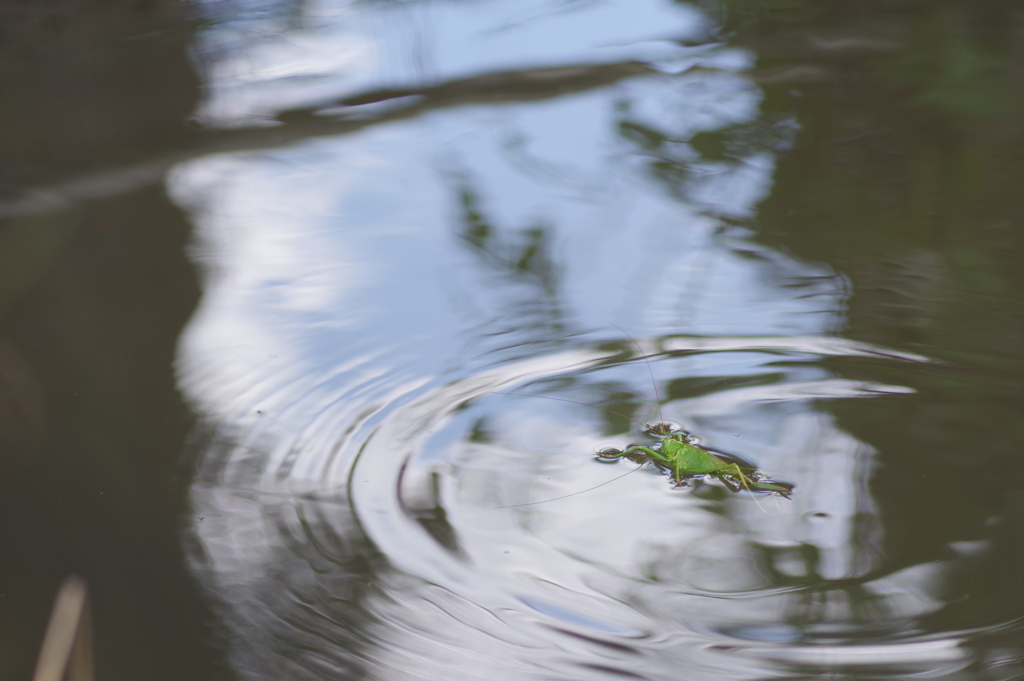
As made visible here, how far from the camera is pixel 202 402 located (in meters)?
1.07

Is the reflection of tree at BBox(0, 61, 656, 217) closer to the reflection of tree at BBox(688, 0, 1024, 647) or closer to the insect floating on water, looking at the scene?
the reflection of tree at BBox(688, 0, 1024, 647)

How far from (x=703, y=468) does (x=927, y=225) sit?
2.11ft

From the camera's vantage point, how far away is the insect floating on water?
0.92 meters

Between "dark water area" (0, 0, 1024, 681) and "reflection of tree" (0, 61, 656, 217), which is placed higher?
"reflection of tree" (0, 61, 656, 217)

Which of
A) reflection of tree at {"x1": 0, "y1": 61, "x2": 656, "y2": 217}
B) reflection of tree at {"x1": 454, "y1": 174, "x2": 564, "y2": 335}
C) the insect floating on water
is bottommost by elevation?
the insect floating on water

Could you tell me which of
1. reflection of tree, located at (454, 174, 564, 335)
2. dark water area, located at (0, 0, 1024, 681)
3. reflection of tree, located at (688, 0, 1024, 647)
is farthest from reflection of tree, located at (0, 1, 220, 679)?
reflection of tree, located at (688, 0, 1024, 647)

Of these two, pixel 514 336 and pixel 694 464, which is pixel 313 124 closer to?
pixel 514 336

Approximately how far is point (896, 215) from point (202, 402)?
1036 mm

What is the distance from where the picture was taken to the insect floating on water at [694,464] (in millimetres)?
917

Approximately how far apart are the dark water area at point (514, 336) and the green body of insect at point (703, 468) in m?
0.02

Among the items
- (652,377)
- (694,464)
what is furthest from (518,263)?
(694,464)

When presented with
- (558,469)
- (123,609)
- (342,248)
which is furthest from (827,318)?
(123,609)

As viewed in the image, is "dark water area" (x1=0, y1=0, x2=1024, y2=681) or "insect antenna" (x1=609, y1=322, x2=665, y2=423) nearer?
"dark water area" (x1=0, y1=0, x2=1024, y2=681)

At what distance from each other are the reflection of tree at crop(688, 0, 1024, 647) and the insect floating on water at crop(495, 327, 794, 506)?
127 mm
